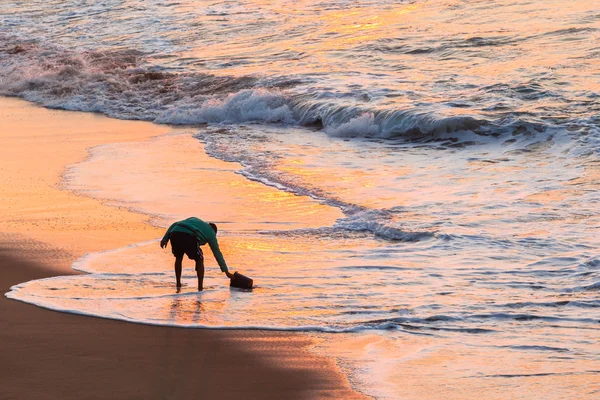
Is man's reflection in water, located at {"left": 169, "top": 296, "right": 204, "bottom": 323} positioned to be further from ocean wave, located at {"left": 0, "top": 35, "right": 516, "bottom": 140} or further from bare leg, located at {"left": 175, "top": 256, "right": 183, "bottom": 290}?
ocean wave, located at {"left": 0, "top": 35, "right": 516, "bottom": 140}

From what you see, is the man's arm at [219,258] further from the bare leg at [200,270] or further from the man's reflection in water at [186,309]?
the man's reflection in water at [186,309]

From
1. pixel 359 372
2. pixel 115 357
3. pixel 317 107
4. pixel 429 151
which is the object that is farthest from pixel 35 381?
pixel 317 107

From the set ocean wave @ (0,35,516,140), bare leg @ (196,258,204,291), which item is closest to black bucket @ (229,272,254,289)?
bare leg @ (196,258,204,291)

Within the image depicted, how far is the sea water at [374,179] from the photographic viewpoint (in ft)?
24.6

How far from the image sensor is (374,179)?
514 inches

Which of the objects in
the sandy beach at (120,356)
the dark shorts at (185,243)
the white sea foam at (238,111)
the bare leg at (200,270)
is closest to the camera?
the sandy beach at (120,356)

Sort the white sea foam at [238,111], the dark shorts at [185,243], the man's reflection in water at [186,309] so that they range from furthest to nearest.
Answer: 1. the white sea foam at [238,111]
2. the dark shorts at [185,243]
3. the man's reflection in water at [186,309]

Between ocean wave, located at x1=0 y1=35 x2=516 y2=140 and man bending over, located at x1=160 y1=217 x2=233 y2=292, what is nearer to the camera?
man bending over, located at x1=160 y1=217 x2=233 y2=292

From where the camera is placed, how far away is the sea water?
7.51 m

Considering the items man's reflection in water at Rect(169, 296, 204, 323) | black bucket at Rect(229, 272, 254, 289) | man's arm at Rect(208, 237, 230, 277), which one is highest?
man's arm at Rect(208, 237, 230, 277)

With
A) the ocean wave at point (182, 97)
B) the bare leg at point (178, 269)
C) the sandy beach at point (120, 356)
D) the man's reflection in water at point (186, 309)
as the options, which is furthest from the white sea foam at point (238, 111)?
the man's reflection in water at point (186, 309)

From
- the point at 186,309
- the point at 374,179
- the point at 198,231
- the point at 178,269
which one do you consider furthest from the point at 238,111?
the point at 186,309

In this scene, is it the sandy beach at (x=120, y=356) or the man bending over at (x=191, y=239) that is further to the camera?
the man bending over at (x=191, y=239)

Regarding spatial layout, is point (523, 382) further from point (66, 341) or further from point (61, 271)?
point (61, 271)
